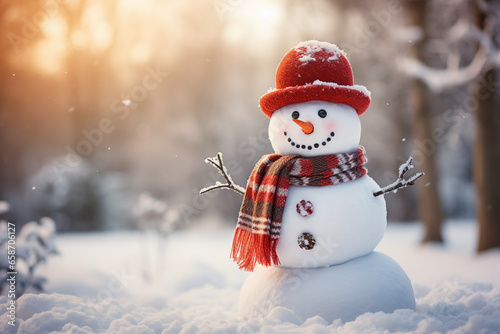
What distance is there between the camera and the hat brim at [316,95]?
257cm

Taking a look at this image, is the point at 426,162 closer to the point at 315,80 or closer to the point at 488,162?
the point at 488,162

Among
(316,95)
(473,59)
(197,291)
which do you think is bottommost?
(197,291)

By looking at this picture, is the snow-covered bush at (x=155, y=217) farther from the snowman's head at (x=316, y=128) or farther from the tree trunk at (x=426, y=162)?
the tree trunk at (x=426, y=162)

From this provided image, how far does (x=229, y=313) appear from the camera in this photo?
295 cm

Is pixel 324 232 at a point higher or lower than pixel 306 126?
lower

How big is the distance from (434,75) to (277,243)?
4.93m

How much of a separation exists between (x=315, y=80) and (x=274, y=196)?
79 centimetres

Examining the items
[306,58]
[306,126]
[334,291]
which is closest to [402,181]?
[306,126]

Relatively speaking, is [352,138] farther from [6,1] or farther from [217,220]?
[6,1]

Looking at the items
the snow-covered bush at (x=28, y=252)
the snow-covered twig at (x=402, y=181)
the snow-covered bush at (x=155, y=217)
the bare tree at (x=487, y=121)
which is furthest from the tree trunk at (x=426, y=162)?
the snow-covered bush at (x=28, y=252)

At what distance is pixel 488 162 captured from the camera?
216 inches

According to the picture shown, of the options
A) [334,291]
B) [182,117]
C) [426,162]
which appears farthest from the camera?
[182,117]

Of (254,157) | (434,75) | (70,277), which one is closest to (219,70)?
(254,157)

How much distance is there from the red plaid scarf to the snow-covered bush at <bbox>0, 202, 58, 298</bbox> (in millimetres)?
2216
